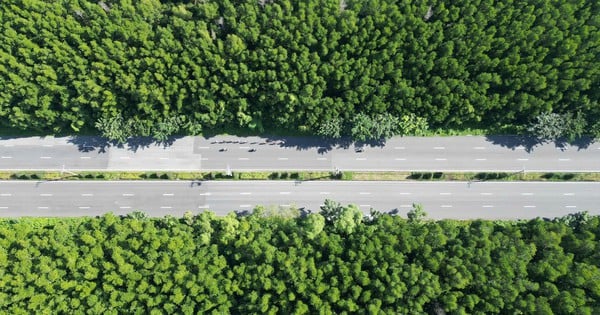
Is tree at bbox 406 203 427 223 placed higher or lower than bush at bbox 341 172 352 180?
lower

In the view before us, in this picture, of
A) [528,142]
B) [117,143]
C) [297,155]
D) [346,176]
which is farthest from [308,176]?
[528,142]

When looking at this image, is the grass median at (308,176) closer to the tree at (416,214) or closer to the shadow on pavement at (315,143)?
the shadow on pavement at (315,143)

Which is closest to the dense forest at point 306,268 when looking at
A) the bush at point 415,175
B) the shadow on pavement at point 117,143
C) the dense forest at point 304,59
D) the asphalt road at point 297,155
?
the bush at point 415,175

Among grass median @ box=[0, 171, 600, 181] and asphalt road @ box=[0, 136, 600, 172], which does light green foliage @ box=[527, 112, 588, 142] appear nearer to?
asphalt road @ box=[0, 136, 600, 172]

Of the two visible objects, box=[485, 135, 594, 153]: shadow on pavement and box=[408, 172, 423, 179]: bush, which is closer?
box=[408, 172, 423, 179]: bush

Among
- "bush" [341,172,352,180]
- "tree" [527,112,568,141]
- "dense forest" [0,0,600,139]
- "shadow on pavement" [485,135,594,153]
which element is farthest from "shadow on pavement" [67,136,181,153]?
"tree" [527,112,568,141]
